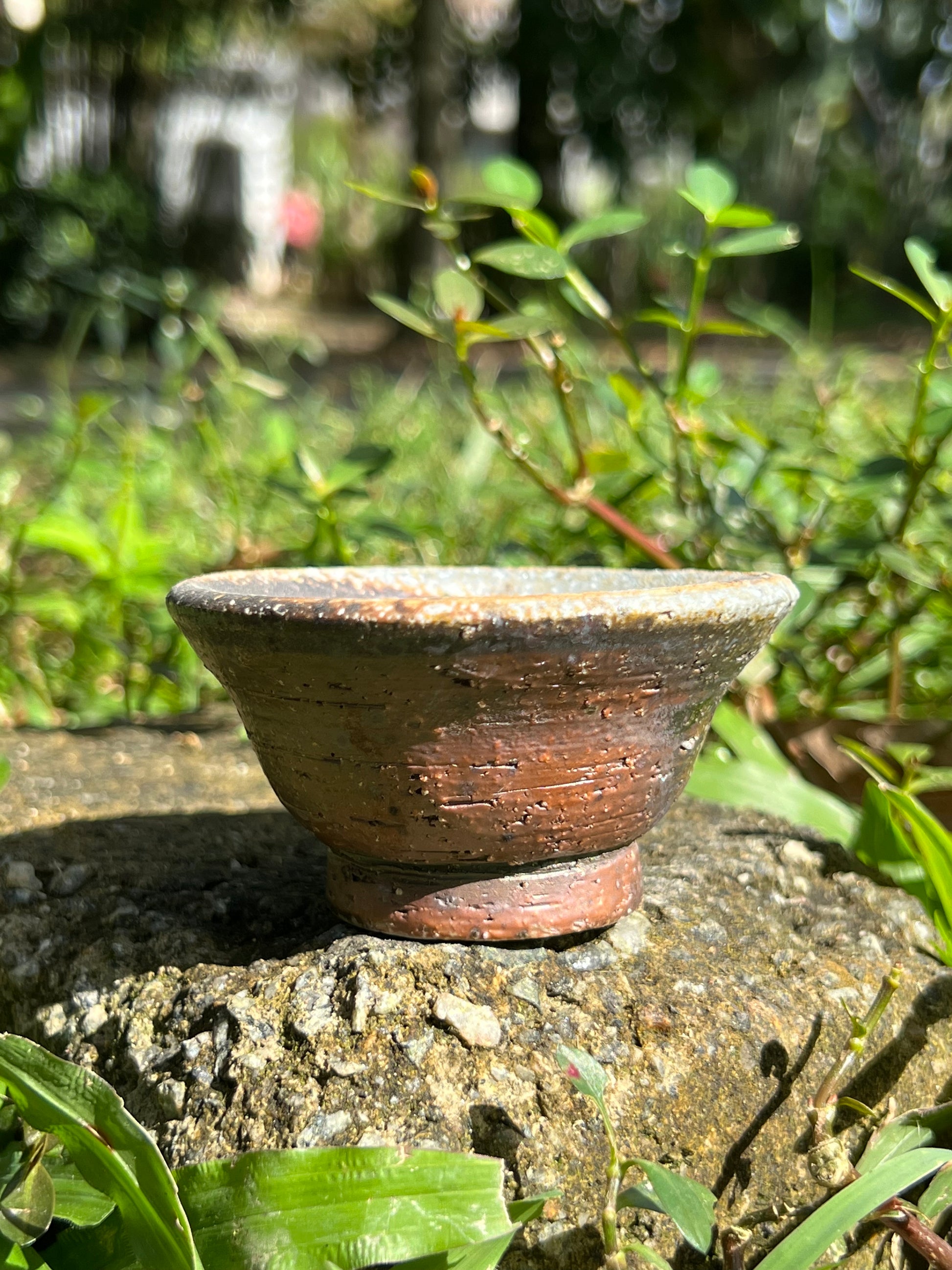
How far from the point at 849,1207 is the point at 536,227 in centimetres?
114

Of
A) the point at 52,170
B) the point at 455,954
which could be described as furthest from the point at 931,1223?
the point at 52,170

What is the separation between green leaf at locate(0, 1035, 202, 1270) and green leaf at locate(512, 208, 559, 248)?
3.49 feet

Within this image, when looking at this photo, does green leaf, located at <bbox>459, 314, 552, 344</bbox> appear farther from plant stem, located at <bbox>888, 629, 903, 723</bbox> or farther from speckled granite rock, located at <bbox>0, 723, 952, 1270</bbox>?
plant stem, located at <bbox>888, 629, 903, 723</bbox>

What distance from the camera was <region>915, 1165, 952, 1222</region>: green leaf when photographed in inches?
36.9

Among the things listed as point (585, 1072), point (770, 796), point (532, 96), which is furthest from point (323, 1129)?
point (532, 96)

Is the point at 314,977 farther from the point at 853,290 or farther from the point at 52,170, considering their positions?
the point at 853,290

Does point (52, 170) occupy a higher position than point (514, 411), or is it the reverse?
point (514, 411)

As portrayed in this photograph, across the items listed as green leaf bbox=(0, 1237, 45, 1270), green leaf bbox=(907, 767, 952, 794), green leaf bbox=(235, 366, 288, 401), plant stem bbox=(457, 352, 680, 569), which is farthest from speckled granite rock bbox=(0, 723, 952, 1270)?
green leaf bbox=(235, 366, 288, 401)

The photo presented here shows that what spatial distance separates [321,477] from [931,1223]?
1264 mm

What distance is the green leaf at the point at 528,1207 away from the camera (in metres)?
0.86

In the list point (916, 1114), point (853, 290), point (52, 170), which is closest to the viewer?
point (916, 1114)

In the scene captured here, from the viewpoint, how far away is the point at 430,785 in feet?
3.20

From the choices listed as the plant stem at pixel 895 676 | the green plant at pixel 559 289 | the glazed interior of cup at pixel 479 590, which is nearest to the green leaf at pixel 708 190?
the green plant at pixel 559 289

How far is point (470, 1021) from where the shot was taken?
39.0 inches
